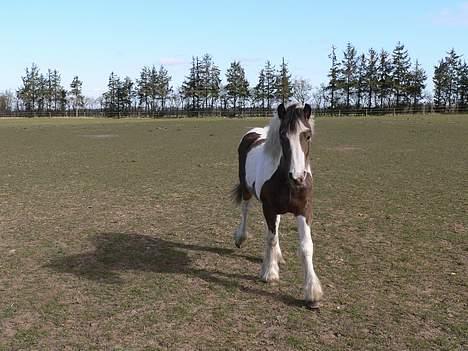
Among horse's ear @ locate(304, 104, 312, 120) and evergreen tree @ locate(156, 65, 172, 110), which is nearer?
horse's ear @ locate(304, 104, 312, 120)

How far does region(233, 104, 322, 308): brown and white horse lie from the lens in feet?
15.4

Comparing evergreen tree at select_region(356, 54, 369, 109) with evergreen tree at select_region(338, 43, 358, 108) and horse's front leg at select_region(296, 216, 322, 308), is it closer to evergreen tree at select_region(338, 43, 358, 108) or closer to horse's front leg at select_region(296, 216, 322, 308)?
evergreen tree at select_region(338, 43, 358, 108)

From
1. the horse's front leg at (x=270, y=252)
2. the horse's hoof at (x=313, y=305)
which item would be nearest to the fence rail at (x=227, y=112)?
the horse's front leg at (x=270, y=252)

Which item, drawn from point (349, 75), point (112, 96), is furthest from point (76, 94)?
point (349, 75)

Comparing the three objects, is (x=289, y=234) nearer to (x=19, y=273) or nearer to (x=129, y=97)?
(x=19, y=273)

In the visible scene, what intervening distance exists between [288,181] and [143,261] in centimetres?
247

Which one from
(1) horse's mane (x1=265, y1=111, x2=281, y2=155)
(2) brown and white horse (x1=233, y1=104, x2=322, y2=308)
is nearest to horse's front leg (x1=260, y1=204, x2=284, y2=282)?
(2) brown and white horse (x1=233, y1=104, x2=322, y2=308)

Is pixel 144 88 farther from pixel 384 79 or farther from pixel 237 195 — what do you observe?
pixel 237 195

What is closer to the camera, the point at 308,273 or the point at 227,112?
the point at 308,273

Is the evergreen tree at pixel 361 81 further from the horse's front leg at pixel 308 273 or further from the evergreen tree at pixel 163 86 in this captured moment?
the horse's front leg at pixel 308 273

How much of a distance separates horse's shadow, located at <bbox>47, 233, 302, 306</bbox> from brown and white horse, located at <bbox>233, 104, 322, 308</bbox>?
0.94 feet

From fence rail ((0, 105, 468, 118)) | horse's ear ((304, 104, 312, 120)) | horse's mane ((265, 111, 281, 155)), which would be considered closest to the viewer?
horse's ear ((304, 104, 312, 120))

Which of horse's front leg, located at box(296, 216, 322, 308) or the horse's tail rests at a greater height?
the horse's tail

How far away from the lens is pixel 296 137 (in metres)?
4.67
